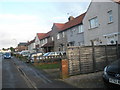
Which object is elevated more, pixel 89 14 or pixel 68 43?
pixel 89 14

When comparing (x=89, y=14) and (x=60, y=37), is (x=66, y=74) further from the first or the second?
(x=60, y=37)

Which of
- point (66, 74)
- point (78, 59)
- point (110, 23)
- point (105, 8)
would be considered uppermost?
point (105, 8)

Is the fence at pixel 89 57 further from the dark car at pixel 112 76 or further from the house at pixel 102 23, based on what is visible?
the house at pixel 102 23

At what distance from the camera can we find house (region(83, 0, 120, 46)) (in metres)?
19.5

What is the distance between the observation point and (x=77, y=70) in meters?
11.9

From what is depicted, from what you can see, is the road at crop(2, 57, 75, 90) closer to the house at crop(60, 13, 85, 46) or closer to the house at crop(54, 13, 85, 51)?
the house at crop(60, 13, 85, 46)

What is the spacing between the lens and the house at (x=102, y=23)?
1955 cm

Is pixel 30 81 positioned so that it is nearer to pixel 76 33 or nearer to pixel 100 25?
pixel 100 25

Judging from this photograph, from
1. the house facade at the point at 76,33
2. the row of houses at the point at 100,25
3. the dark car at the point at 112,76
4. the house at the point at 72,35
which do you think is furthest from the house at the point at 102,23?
the dark car at the point at 112,76

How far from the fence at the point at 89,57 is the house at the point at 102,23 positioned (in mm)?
6183

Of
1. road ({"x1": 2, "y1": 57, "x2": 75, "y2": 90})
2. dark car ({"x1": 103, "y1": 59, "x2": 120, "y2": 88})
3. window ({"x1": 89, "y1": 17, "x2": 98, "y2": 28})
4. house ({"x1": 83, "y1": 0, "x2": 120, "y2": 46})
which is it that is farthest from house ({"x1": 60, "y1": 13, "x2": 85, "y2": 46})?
dark car ({"x1": 103, "y1": 59, "x2": 120, "y2": 88})

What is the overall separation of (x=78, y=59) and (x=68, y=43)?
23.0 m

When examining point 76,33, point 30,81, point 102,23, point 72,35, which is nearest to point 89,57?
point 30,81

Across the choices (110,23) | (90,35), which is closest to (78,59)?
(110,23)
